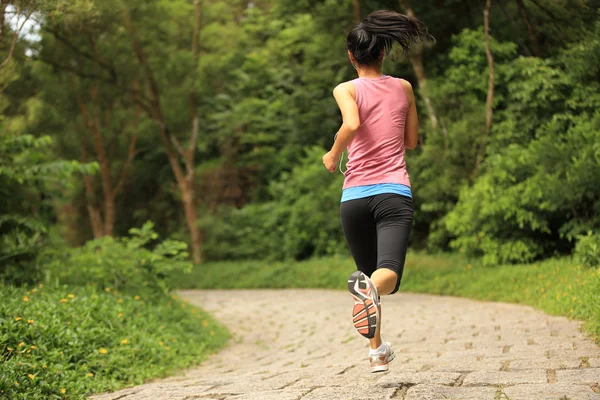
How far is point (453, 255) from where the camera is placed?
15.3 metres

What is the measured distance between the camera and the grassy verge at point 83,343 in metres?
4.98

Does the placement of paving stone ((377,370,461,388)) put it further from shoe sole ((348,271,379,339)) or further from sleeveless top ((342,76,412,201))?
sleeveless top ((342,76,412,201))

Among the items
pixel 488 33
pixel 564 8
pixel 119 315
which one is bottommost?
pixel 119 315

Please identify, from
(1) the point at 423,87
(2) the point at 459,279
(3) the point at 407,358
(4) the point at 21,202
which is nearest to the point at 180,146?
(1) the point at 423,87

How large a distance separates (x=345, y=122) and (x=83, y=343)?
348 centimetres

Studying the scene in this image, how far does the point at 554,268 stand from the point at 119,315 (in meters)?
7.36

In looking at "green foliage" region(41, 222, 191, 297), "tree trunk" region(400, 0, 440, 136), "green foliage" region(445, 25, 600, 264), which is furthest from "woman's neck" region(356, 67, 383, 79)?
"tree trunk" region(400, 0, 440, 136)

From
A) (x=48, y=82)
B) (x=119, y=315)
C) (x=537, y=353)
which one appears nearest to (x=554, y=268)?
(x=537, y=353)

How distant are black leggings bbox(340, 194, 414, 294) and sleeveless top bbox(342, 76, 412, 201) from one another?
5 cm

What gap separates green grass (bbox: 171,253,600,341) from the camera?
777 centimetres

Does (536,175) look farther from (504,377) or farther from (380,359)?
(380,359)

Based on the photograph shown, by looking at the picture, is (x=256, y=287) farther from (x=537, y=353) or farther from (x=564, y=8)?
(x=537, y=353)

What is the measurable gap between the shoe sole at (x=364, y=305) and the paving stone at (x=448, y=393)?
0.45 meters

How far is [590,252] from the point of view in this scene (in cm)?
870
